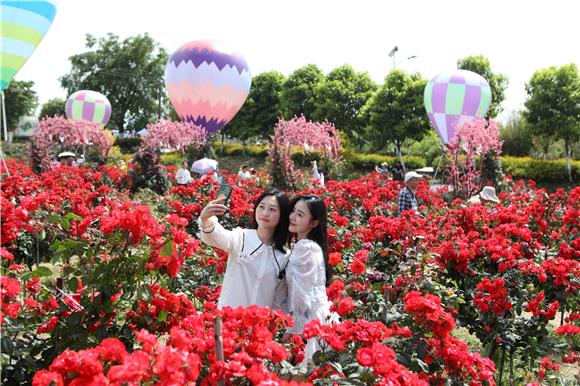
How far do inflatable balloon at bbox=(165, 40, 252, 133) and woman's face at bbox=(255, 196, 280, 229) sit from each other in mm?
22009

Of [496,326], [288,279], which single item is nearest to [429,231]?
[496,326]

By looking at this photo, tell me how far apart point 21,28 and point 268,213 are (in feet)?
44.6

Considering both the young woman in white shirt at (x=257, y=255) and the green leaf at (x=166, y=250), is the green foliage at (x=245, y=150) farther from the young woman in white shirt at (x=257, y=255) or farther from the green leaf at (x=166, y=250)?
the green leaf at (x=166, y=250)

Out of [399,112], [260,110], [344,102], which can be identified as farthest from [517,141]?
[260,110]

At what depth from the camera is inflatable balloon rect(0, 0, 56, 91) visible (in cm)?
1369

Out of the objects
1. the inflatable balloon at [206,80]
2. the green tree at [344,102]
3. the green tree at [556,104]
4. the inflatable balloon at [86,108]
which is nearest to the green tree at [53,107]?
the inflatable balloon at [86,108]

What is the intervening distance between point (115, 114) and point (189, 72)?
3048 cm

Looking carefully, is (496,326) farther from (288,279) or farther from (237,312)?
(237,312)

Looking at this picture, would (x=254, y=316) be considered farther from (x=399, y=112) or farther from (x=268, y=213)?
(x=399, y=112)

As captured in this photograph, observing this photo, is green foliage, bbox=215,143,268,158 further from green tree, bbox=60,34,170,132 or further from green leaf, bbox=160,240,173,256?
green leaf, bbox=160,240,173,256

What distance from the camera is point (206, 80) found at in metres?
24.3

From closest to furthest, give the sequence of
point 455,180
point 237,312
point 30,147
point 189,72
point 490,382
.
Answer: point 237,312 → point 490,382 → point 455,180 → point 30,147 → point 189,72

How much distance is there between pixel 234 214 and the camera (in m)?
6.69

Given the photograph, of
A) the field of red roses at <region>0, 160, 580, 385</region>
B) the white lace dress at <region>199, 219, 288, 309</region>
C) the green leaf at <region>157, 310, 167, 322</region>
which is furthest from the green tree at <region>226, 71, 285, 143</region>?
the green leaf at <region>157, 310, 167, 322</region>
